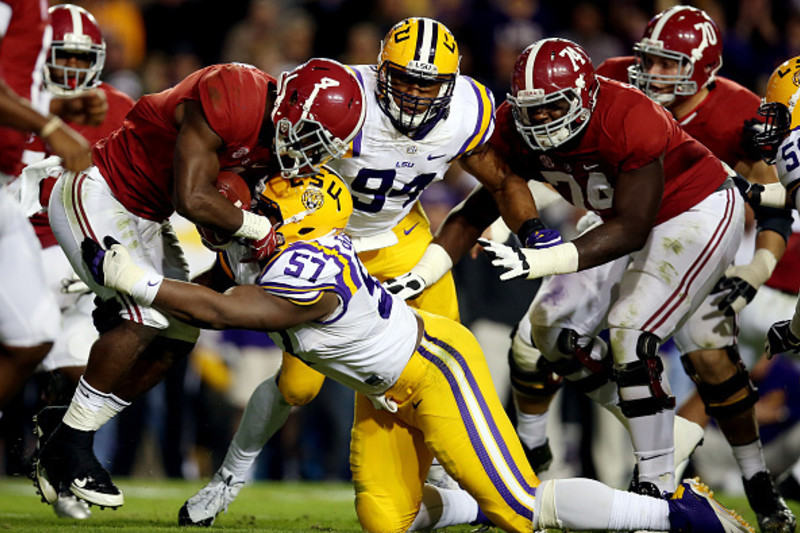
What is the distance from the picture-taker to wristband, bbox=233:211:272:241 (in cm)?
385

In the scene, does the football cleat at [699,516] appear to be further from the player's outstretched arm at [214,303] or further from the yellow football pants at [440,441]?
the player's outstretched arm at [214,303]

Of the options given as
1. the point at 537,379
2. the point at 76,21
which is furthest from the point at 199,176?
the point at 537,379

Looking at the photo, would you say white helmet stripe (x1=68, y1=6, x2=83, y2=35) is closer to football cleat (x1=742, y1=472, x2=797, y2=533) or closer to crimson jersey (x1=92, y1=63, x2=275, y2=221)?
crimson jersey (x1=92, y1=63, x2=275, y2=221)

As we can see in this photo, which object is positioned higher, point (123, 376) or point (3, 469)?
point (123, 376)

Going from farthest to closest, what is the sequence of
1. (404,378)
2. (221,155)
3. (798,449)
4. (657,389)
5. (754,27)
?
(754,27)
(798,449)
(657,389)
(221,155)
(404,378)

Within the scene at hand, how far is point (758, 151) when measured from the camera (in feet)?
17.5

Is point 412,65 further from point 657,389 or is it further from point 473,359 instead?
point 657,389

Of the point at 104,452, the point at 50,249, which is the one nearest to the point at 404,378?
the point at 50,249

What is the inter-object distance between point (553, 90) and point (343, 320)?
1.46 m

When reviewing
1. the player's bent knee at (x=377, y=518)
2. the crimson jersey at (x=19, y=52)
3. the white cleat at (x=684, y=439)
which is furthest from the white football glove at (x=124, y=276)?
the white cleat at (x=684, y=439)

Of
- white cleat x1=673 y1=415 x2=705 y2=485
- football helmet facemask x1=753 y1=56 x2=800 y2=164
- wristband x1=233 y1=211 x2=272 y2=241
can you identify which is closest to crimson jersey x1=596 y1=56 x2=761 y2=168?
football helmet facemask x1=753 y1=56 x2=800 y2=164

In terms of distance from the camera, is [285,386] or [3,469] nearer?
[285,386]

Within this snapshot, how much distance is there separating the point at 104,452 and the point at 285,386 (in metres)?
3.33

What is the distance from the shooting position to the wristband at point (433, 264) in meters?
4.76
